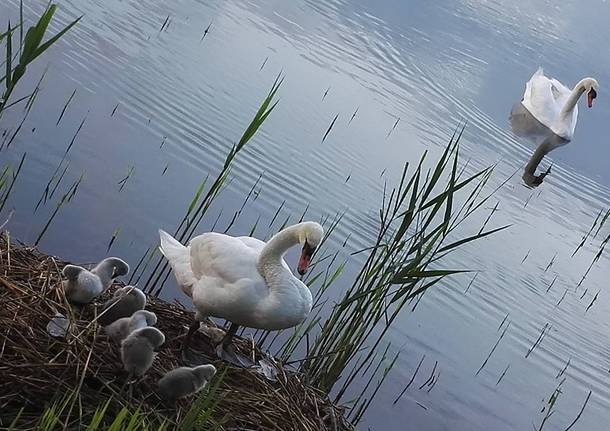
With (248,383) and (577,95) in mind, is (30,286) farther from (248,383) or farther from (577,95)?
(577,95)

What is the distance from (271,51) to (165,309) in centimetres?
719

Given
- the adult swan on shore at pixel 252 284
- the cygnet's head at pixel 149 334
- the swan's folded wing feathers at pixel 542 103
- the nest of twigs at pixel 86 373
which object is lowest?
the nest of twigs at pixel 86 373

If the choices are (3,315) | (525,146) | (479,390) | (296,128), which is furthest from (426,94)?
(3,315)

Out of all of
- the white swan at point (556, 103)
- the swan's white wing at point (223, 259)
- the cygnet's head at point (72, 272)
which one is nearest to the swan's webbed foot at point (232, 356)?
the swan's white wing at point (223, 259)

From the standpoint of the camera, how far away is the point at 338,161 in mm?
9523

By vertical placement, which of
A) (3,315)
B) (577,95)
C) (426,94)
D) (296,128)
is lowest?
(3,315)

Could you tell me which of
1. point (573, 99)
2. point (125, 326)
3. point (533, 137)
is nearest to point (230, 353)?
point (125, 326)

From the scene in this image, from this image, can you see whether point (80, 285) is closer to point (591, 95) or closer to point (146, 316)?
point (146, 316)

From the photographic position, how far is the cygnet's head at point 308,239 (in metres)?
4.51

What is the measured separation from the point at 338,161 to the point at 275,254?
Result: 16.2 feet

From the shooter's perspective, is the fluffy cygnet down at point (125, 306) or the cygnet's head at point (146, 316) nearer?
the cygnet's head at point (146, 316)

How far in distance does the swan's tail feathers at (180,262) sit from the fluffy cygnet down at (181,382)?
100 cm

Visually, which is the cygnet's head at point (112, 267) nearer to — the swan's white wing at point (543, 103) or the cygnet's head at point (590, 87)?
the swan's white wing at point (543, 103)

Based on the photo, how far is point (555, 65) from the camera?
1816cm
